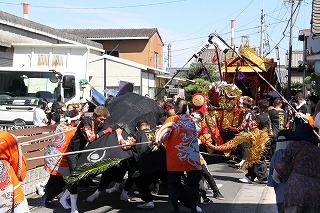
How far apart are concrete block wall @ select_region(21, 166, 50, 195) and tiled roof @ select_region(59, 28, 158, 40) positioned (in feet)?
108

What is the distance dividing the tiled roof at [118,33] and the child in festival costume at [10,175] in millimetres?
37929

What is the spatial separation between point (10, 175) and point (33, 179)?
201 inches

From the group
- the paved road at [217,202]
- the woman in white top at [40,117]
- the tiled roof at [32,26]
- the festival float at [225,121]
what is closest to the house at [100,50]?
the tiled roof at [32,26]

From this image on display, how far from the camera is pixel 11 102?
A: 16391 millimetres

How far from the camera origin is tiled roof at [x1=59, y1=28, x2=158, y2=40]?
43031 millimetres

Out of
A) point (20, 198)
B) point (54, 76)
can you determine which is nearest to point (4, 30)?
point (54, 76)

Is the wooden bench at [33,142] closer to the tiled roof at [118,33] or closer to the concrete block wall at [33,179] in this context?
the concrete block wall at [33,179]

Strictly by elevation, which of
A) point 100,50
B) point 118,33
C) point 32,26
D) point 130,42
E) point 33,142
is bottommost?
point 33,142

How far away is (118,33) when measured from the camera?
43.8 meters

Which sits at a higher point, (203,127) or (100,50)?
(100,50)

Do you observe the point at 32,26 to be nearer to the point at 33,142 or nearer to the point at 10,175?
the point at 33,142

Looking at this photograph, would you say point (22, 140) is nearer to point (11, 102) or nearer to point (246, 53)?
point (11, 102)

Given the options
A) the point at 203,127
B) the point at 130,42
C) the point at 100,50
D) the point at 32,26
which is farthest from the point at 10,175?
the point at 130,42

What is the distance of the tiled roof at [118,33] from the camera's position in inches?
1694
